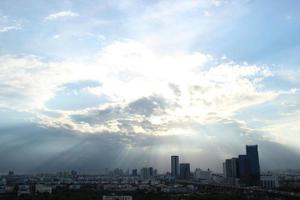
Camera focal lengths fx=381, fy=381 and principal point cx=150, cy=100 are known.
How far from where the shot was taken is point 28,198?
31.5m

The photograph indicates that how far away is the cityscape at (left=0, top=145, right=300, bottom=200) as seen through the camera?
3662 centimetres

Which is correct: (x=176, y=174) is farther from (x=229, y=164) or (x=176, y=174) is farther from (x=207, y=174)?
(x=229, y=164)

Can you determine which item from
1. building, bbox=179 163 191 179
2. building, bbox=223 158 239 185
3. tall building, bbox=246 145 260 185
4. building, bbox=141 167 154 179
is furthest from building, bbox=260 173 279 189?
building, bbox=141 167 154 179

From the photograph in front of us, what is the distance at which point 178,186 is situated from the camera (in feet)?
173

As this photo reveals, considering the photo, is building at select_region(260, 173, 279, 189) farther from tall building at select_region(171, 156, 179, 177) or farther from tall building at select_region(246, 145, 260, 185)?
tall building at select_region(171, 156, 179, 177)

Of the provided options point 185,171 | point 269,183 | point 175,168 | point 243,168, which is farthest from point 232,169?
point 175,168

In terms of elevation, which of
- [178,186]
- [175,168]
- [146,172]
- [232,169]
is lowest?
[178,186]

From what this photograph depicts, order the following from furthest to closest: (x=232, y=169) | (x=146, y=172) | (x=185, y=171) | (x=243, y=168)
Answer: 1. (x=146, y=172)
2. (x=185, y=171)
3. (x=232, y=169)
4. (x=243, y=168)

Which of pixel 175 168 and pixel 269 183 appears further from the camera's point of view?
pixel 175 168

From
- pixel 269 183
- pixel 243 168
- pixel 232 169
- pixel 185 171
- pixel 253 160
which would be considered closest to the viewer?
pixel 269 183

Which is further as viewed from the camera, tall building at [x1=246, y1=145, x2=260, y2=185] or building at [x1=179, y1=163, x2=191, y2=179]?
building at [x1=179, y1=163, x2=191, y2=179]

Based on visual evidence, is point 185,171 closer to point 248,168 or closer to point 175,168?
point 175,168

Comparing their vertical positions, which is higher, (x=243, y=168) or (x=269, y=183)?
(x=243, y=168)

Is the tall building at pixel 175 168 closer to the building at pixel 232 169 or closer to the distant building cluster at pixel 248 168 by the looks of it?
the building at pixel 232 169
